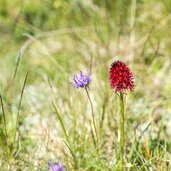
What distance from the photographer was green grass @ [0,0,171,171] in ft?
6.59

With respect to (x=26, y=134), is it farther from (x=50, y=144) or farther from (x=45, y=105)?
(x=45, y=105)

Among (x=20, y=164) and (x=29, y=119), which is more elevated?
(x=29, y=119)

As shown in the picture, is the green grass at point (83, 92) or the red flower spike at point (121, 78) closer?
the red flower spike at point (121, 78)

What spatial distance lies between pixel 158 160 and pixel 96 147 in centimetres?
24

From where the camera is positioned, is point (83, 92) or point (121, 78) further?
point (83, 92)

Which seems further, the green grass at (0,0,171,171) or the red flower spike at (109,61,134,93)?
the green grass at (0,0,171,171)

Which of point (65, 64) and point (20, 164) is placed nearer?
point (20, 164)

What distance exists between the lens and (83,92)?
288 centimetres

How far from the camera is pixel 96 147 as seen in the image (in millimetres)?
1961

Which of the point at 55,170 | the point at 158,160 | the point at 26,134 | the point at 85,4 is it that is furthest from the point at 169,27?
the point at 55,170

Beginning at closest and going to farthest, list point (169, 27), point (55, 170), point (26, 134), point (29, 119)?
point (55, 170)
point (26, 134)
point (29, 119)
point (169, 27)

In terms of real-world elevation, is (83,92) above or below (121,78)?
above

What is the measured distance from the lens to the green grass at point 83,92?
201 cm

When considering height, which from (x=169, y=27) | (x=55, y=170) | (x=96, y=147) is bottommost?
(x=55, y=170)
